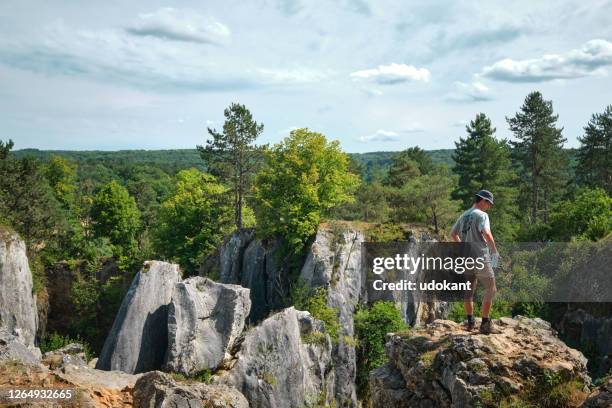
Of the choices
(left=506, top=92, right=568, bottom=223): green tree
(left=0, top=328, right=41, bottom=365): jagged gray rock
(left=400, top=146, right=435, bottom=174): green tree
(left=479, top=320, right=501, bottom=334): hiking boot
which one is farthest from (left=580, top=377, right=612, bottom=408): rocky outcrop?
(left=400, top=146, right=435, bottom=174): green tree

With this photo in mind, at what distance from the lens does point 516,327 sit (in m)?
10.7

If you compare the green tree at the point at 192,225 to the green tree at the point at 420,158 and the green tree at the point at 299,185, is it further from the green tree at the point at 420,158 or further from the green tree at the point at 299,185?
the green tree at the point at 420,158

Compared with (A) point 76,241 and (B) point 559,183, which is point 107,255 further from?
(B) point 559,183

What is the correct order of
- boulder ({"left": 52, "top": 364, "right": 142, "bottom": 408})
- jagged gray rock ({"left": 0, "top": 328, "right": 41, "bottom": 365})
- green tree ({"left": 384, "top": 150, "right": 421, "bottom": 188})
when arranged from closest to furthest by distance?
boulder ({"left": 52, "top": 364, "right": 142, "bottom": 408}) → jagged gray rock ({"left": 0, "top": 328, "right": 41, "bottom": 365}) → green tree ({"left": 384, "top": 150, "right": 421, "bottom": 188})

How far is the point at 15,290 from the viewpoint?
111 feet

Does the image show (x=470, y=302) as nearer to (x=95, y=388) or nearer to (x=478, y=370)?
(x=478, y=370)

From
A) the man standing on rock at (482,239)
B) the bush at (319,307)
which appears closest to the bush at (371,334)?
the bush at (319,307)

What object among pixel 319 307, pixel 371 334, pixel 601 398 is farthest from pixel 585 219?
pixel 601 398

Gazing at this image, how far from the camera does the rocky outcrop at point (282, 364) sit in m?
22.1

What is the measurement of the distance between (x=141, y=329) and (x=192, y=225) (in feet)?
52.0

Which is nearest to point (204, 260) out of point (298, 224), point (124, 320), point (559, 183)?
point (298, 224)

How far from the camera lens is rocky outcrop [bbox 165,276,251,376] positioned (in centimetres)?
2431

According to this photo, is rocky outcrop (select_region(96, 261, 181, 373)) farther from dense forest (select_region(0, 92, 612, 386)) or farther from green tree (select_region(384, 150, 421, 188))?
green tree (select_region(384, 150, 421, 188))

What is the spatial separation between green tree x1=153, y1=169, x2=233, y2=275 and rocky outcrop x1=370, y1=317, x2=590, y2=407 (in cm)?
3154
